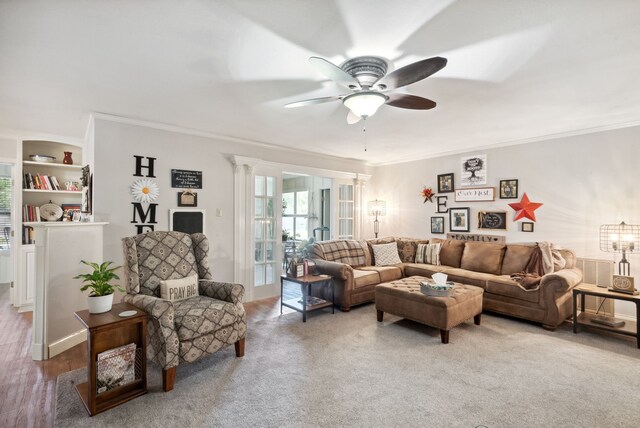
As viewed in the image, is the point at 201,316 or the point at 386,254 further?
the point at 386,254

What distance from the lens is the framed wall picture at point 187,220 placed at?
3887 millimetres

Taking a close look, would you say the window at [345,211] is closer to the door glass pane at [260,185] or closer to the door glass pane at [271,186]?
the door glass pane at [271,186]

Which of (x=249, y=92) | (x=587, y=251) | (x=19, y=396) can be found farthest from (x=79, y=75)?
(x=587, y=251)

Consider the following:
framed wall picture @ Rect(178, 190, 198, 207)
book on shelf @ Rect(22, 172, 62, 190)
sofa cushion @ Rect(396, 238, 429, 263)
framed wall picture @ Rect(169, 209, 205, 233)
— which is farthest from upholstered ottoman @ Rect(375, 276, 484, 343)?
book on shelf @ Rect(22, 172, 62, 190)

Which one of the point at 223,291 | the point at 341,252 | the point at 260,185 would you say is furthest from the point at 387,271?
the point at 223,291

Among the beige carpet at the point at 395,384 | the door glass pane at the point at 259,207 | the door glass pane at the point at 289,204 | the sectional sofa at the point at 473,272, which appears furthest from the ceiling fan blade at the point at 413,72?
the door glass pane at the point at 289,204

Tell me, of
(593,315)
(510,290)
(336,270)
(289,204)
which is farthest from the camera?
(289,204)

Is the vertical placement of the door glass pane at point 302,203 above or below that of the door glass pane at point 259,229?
above

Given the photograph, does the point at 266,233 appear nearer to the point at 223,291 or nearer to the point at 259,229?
the point at 259,229

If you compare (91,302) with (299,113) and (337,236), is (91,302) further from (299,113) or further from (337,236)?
(337,236)

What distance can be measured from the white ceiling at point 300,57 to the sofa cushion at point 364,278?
2049 mm

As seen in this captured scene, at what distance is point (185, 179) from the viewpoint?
3986 mm

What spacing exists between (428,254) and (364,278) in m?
1.40

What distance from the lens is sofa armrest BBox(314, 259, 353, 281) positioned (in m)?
4.08
